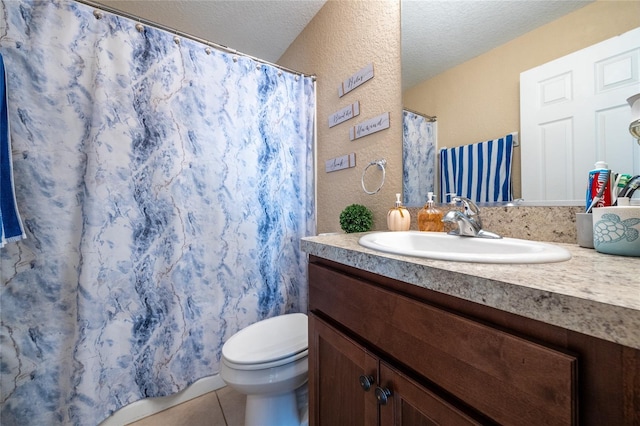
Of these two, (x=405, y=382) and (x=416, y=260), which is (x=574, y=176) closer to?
(x=416, y=260)

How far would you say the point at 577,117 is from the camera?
631 millimetres

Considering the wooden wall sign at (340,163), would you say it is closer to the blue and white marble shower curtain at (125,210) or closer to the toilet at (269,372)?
the blue and white marble shower curtain at (125,210)

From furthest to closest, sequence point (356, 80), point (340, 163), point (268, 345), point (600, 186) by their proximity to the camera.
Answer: point (340, 163) < point (356, 80) < point (268, 345) < point (600, 186)

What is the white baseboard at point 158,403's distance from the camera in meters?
1.11

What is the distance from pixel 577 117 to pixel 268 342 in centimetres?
127

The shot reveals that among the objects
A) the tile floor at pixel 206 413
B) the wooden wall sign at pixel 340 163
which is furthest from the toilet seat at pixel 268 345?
the wooden wall sign at pixel 340 163

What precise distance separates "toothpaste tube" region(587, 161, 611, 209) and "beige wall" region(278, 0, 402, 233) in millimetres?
603

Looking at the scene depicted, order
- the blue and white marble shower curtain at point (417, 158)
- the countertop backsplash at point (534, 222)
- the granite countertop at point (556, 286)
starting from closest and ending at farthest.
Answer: the granite countertop at point (556, 286) < the countertop backsplash at point (534, 222) < the blue and white marble shower curtain at point (417, 158)

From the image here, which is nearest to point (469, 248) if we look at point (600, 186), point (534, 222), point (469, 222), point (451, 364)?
point (469, 222)

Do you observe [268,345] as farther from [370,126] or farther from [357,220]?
[370,126]

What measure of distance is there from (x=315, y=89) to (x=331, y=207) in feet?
2.67

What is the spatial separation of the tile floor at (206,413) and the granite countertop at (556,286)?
1.23 m

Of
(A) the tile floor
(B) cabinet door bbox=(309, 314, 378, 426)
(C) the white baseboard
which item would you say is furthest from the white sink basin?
(C) the white baseboard

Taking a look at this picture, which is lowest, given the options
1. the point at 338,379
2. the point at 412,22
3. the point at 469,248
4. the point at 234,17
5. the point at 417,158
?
the point at 338,379
